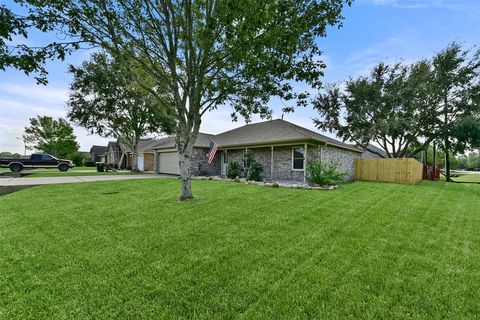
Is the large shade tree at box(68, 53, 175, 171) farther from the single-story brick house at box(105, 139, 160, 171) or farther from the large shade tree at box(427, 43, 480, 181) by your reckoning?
the large shade tree at box(427, 43, 480, 181)

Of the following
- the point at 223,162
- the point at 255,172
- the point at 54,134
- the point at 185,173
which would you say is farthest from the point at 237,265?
the point at 54,134

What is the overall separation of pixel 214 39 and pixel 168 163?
16049mm

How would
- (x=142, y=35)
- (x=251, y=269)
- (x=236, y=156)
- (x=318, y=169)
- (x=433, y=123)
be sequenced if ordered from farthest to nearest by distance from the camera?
(x=433, y=123) < (x=236, y=156) < (x=318, y=169) < (x=142, y=35) < (x=251, y=269)

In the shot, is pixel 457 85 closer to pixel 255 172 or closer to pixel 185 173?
pixel 255 172

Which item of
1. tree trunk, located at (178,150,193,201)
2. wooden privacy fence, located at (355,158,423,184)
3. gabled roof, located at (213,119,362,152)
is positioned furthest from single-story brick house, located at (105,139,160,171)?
wooden privacy fence, located at (355,158,423,184)

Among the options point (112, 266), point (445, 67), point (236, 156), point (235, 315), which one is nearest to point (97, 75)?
point (236, 156)

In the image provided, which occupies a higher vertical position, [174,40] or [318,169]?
[174,40]

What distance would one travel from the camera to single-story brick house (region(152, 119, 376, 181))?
13.5 m

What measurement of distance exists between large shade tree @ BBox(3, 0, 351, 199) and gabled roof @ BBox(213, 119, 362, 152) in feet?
16.2

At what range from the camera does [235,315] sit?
7.06 ft

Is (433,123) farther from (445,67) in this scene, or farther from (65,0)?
(65,0)

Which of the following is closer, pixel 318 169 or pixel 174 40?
pixel 174 40

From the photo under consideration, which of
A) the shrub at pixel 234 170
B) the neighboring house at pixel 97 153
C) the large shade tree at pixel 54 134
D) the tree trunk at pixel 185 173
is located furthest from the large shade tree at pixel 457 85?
the neighboring house at pixel 97 153

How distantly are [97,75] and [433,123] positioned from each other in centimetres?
2839
